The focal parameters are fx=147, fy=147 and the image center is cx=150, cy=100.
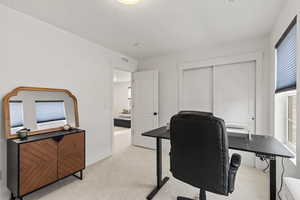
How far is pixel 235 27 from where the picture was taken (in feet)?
7.80

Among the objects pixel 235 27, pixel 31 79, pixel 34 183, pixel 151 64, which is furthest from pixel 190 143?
pixel 151 64

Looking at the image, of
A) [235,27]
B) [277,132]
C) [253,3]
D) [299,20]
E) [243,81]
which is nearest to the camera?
[299,20]

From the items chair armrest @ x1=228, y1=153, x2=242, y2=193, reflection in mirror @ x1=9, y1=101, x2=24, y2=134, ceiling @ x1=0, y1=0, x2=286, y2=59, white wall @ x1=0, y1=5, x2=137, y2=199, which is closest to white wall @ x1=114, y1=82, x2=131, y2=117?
white wall @ x1=0, y1=5, x2=137, y2=199

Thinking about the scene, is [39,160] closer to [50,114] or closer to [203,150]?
[50,114]

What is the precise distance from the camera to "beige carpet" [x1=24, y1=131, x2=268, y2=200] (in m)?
1.97

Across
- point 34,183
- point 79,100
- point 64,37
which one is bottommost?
point 34,183

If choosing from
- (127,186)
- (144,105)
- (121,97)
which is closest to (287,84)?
(127,186)

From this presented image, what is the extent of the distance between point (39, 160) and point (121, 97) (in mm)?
6322

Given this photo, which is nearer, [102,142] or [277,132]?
[277,132]

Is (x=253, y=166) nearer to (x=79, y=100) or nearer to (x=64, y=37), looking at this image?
(x=79, y=100)

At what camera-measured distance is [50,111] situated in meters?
2.28

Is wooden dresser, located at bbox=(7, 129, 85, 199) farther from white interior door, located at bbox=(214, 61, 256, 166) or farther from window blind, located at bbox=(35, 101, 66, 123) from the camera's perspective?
white interior door, located at bbox=(214, 61, 256, 166)

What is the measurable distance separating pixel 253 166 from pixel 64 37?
4197 mm

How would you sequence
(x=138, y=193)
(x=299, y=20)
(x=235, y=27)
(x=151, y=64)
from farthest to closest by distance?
(x=151, y=64) → (x=235, y=27) → (x=138, y=193) → (x=299, y=20)
